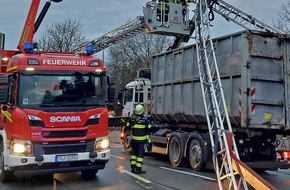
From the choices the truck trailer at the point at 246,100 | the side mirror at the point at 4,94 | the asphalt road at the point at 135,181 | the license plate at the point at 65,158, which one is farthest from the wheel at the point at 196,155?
the side mirror at the point at 4,94

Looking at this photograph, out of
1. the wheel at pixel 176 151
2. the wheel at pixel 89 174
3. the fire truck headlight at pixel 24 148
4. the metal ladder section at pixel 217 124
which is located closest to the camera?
the metal ladder section at pixel 217 124

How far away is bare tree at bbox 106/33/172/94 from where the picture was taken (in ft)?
166

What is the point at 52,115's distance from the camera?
8195 millimetres

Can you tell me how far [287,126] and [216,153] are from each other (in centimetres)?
261

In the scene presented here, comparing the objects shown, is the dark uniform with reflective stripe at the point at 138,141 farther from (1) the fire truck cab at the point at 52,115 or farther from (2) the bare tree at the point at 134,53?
(2) the bare tree at the point at 134,53

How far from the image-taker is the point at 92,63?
9.05m

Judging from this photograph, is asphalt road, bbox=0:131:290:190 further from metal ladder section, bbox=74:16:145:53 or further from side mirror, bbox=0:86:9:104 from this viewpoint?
metal ladder section, bbox=74:16:145:53

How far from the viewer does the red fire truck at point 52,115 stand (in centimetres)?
805

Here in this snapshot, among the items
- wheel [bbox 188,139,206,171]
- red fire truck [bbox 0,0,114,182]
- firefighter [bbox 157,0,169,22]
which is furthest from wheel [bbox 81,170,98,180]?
firefighter [bbox 157,0,169,22]

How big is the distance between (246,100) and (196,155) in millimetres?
2329

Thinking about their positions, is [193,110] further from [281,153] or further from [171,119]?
[281,153]

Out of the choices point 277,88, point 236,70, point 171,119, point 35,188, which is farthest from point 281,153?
point 35,188

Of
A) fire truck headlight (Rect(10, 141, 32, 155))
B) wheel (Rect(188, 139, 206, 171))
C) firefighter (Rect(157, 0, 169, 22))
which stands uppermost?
firefighter (Rect(157, 0, 169, 22))

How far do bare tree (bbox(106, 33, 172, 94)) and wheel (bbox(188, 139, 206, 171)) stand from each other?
123 ft
